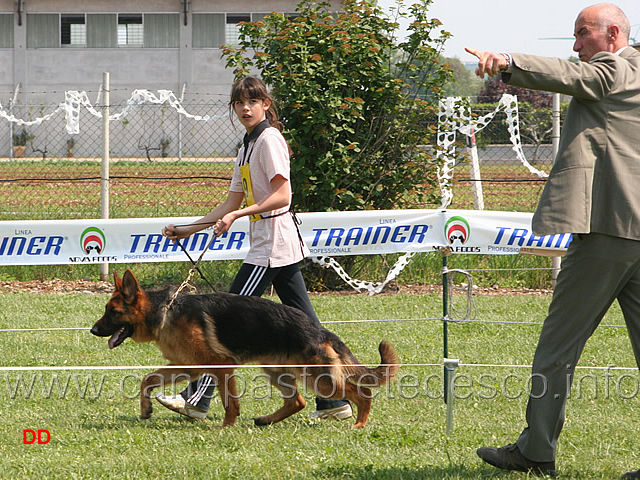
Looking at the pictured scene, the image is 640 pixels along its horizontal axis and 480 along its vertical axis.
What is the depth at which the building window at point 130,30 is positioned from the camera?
130ft

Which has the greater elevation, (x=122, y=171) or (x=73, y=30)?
(x=73, y=30)

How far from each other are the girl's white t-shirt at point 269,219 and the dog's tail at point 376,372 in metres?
0.77

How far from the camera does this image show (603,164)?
3566mm

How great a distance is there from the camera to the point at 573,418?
5156mm

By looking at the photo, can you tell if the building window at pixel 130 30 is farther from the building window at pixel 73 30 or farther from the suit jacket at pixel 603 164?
the suit jacket at pixel 603 164

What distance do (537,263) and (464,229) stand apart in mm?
2440

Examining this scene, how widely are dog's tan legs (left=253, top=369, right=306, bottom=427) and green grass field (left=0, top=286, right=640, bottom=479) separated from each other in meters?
0.07

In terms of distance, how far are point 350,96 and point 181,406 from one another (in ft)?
18.6

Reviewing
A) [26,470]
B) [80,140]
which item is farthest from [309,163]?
[80,140]

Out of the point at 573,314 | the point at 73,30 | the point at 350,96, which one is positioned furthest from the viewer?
the point at 73,30

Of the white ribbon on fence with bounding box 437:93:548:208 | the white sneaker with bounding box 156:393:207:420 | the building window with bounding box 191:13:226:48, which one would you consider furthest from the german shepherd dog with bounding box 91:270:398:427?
the building window with bounding box 191:13:226:48

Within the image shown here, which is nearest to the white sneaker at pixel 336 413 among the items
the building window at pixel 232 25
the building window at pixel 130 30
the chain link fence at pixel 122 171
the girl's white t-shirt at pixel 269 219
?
the girl's white t-shirt at pixel 269 219

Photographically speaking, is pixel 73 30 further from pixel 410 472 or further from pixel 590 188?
pixel 590 188

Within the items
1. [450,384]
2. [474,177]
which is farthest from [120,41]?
[450,384]
